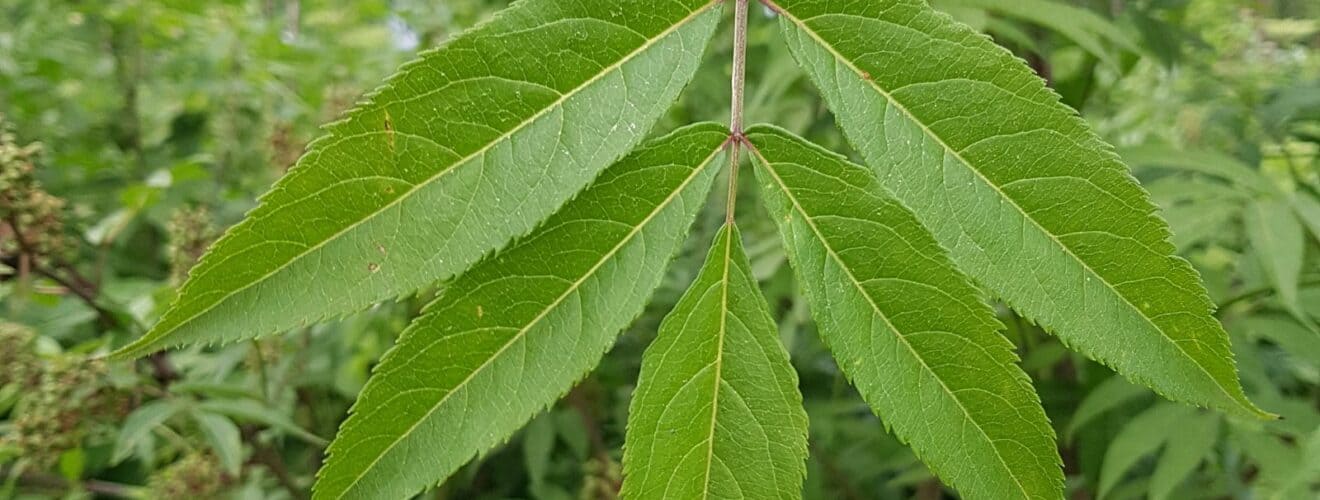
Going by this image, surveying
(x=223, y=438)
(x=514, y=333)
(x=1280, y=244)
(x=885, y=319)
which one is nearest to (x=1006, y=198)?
(x=885, y=319)

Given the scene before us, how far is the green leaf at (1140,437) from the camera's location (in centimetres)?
125

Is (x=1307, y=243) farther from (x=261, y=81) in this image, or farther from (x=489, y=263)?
(x=261, y=81)

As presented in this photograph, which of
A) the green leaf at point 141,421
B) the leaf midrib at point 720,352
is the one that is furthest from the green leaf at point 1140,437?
the green leaf at point 141,421

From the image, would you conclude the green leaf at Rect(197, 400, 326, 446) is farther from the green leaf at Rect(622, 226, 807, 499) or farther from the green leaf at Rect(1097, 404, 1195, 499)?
the green leaf at Rect(1097, 404, 1195, 499)

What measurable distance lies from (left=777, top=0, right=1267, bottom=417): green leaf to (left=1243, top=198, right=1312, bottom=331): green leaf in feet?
2.11

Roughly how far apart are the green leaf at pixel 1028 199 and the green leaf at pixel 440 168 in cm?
16

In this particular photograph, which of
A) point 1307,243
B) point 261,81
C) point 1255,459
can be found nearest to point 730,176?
point 1255,459

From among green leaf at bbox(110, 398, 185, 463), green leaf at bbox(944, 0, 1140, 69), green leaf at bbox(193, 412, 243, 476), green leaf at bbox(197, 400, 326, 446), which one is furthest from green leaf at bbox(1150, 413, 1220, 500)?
green leaf at bbox(110, 398, 185, 463)

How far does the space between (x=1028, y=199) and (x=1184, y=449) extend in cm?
86

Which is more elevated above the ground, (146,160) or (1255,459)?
(146,160)

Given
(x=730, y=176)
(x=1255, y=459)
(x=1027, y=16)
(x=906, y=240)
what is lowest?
(x=1255, y=459)

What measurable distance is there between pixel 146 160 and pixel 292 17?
78 cm

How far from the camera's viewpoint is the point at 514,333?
629 millimetres

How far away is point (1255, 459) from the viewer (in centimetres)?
124
